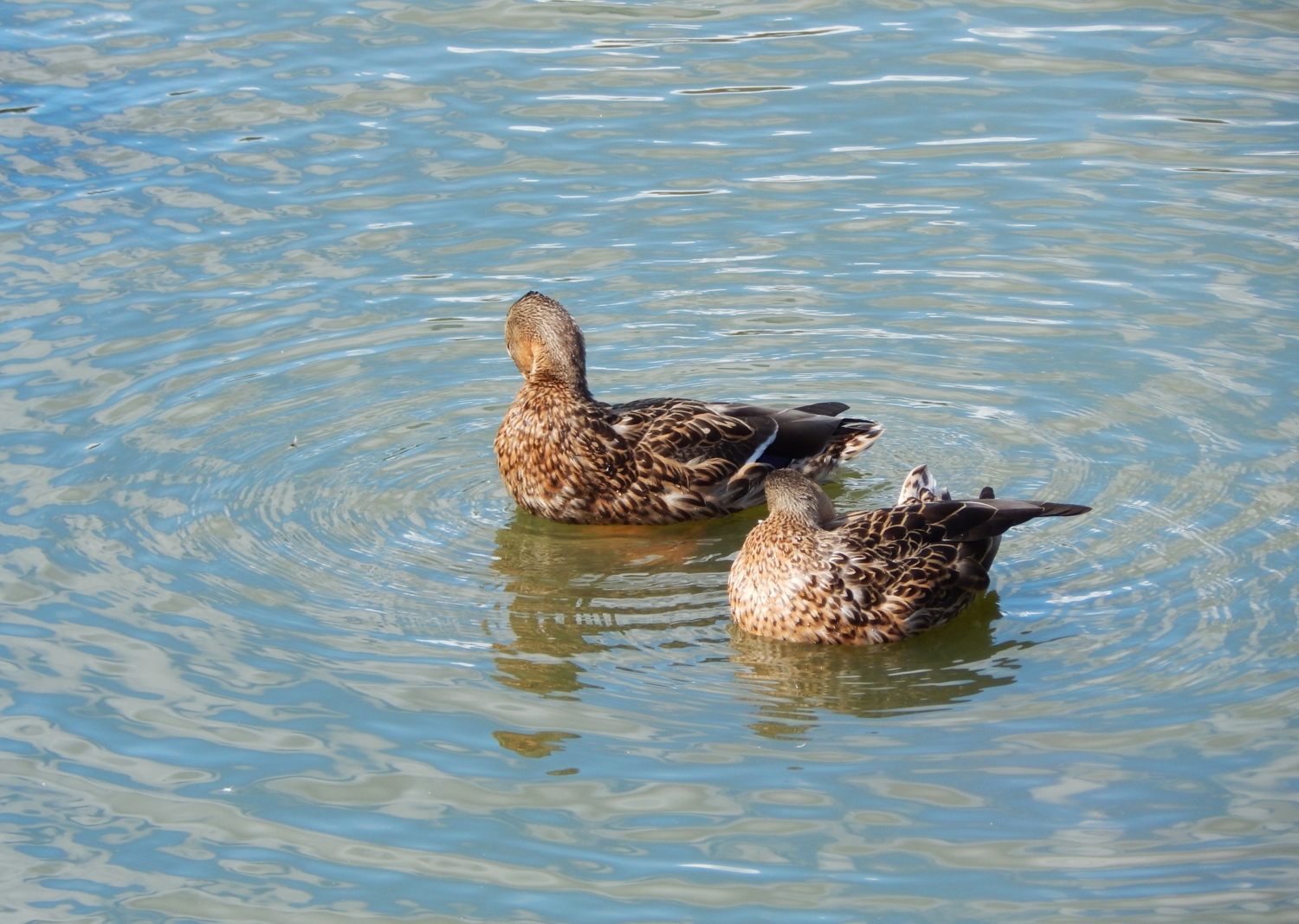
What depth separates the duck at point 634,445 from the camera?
10.0 m

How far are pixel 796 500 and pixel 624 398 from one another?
2611 millimetres

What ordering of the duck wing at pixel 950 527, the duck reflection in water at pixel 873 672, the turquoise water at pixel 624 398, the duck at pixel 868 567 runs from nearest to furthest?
1. the turquoise water at pixel 624 398
2. the duck reflection in water at pixel 873 672
3. the duck at pixel 868 567
4. the duck wing at pixel 950 527

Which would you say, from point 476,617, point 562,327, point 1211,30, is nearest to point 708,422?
point 562,327

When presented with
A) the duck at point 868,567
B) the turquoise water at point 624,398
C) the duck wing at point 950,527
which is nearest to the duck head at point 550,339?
the turquoise water at point 624,398

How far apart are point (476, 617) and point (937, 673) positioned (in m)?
2.24

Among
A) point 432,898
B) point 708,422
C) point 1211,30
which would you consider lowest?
point 432,898

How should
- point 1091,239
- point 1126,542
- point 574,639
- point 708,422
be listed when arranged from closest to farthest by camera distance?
1. point 574,639
2. point 1126,542
3. point 708,422
4. point 1091,239

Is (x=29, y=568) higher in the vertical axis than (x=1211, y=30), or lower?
lower

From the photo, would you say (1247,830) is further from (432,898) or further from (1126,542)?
(432,898)

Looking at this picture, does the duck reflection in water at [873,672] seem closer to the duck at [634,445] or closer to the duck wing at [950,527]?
the duck wing at [950,527]

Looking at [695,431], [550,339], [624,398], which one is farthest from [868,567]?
[624,398]

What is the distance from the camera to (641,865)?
21.8ft

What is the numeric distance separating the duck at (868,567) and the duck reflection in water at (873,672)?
0.27ft

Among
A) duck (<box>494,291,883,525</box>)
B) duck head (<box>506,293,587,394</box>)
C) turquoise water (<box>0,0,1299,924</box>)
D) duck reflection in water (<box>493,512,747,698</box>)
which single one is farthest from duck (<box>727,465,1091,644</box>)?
duck head (<box>506,293,587,394</box>)
